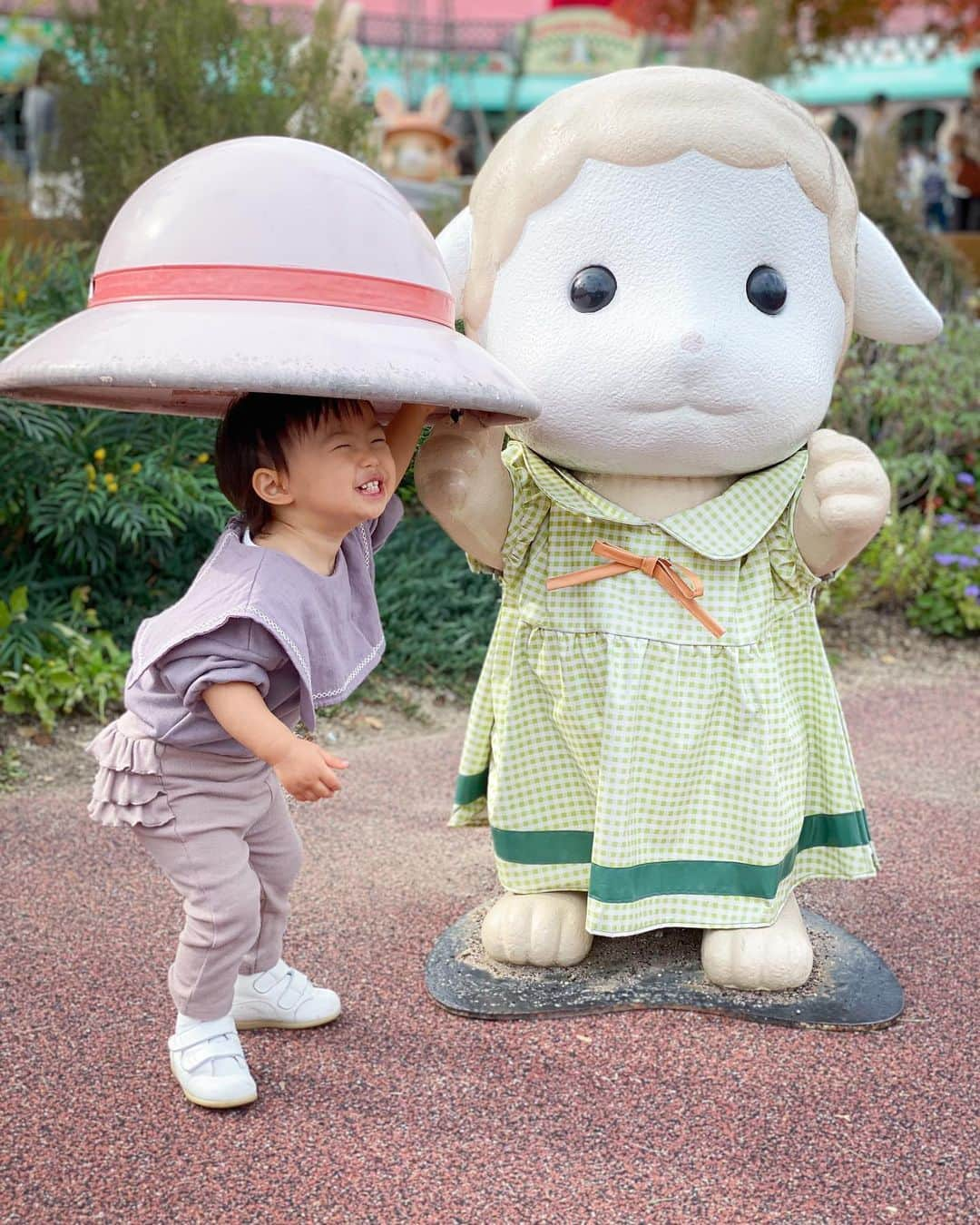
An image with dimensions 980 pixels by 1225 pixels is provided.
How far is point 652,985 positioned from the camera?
269cm

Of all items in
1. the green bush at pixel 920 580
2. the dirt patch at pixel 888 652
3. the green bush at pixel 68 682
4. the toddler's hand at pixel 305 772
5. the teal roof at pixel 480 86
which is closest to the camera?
the toddler's hand at pixel 305 772

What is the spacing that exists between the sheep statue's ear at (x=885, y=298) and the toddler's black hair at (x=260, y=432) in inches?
47.7

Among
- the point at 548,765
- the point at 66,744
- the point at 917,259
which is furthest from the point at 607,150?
the point at 917,259

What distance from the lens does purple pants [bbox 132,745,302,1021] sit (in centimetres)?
221

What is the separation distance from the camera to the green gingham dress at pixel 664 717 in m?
2.60

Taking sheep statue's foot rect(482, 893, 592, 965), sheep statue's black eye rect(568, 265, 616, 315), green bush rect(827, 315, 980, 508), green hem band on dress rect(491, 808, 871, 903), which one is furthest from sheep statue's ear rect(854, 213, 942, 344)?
A: green bush rect(827, 315, 980, 508)

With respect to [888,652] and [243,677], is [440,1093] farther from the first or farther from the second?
[888,652]

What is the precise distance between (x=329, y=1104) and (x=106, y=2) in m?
5.05

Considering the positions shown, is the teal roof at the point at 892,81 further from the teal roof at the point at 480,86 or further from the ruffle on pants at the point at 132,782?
the ruffle on pants at the point at 132,782

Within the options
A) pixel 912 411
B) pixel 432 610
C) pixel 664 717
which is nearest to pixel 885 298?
pixel 664 717

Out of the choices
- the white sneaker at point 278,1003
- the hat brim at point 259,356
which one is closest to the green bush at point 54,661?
the white sneaker at point 278,1003

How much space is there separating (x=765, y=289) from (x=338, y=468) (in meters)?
0.91

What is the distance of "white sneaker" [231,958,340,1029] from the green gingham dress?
0.47 m

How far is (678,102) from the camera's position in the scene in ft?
8.17
